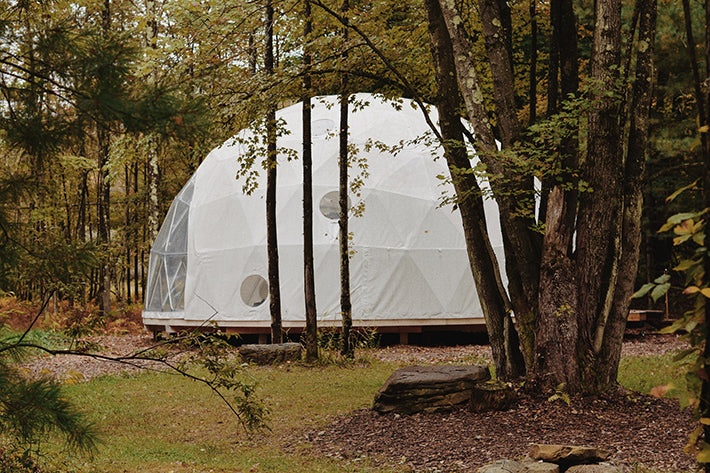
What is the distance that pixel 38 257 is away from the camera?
415cm

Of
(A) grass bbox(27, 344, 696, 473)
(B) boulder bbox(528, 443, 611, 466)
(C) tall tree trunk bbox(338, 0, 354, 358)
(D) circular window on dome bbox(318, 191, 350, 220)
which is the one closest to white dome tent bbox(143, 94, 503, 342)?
(D) circular window on dome bbox(318, 191, 350, 220)

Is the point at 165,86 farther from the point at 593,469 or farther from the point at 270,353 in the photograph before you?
the point at 270,353

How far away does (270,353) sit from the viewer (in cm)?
1267

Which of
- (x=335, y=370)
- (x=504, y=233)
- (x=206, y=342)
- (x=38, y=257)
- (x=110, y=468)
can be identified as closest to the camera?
(x=38, y=257)

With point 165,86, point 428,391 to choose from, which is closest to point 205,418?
point 428,391

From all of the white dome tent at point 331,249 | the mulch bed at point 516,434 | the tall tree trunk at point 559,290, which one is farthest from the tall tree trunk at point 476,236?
the white dome tent at point 331,249

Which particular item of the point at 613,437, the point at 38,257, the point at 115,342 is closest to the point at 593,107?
the point at 613,437

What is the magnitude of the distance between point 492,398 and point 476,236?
1911mm

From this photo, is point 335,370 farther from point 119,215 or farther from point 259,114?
point 119,215

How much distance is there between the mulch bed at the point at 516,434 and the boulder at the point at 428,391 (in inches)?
4.9

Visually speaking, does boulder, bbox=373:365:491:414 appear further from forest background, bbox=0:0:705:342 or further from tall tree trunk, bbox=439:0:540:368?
forest background, bbox=0:0:705:342

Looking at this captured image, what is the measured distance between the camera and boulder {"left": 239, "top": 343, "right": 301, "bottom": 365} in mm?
12602

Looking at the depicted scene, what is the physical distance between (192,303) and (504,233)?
1033 centimetres

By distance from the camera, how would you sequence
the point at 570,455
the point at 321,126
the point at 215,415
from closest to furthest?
the point at 570,455, the point at 215,415, the point at 321,126
